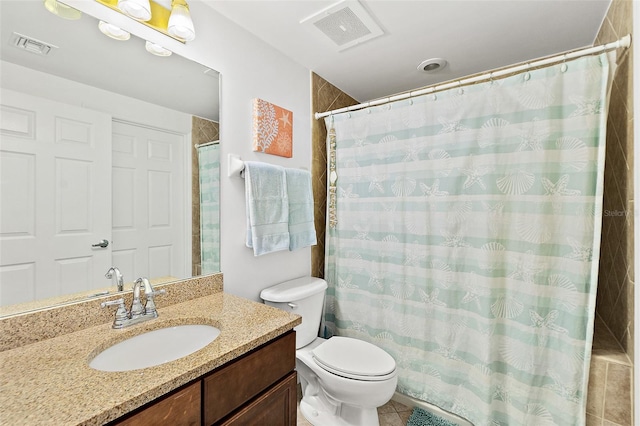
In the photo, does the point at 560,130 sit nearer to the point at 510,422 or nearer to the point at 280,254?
the point at 510,422

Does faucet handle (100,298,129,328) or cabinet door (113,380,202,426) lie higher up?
faucet handle (100,298,129,328)

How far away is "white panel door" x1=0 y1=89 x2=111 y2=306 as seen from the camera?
2.89ft

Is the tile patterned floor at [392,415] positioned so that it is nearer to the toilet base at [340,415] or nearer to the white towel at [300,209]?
the toilet base at [340,415]

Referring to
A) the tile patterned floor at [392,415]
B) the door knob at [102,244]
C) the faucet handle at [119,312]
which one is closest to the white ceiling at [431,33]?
the door knob at [102,244]

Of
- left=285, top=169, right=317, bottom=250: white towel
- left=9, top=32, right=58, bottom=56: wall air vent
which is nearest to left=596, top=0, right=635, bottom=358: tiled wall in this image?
left=285, top=169, right=317, bottom=250: white towel

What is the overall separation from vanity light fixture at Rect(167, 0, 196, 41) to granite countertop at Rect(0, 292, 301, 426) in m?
1.19

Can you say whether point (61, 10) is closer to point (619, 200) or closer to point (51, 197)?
point (51, 197)

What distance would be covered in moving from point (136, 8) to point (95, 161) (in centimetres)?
62

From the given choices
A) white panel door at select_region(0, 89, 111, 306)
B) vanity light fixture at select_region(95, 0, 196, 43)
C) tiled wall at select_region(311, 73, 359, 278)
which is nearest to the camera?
white panel door at select_region(0, 89, 111, 306)

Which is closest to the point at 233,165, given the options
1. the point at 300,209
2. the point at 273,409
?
the point at 300,209

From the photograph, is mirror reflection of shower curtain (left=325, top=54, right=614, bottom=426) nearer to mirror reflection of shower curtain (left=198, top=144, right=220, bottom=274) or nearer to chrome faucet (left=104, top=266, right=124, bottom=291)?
mirror reflection of shower curtain (left=198, top=144, right=220, bottom=274)

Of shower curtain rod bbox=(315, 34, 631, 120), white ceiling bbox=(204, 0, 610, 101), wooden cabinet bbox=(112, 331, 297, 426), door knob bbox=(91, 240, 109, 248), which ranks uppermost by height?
white ceiling bbox=(204, 0, 610, 101)

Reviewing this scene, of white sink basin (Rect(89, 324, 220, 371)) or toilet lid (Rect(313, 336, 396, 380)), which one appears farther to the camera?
toilet lid (Rect(313, 336, 396, 380))

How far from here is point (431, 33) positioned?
5.23 ft
